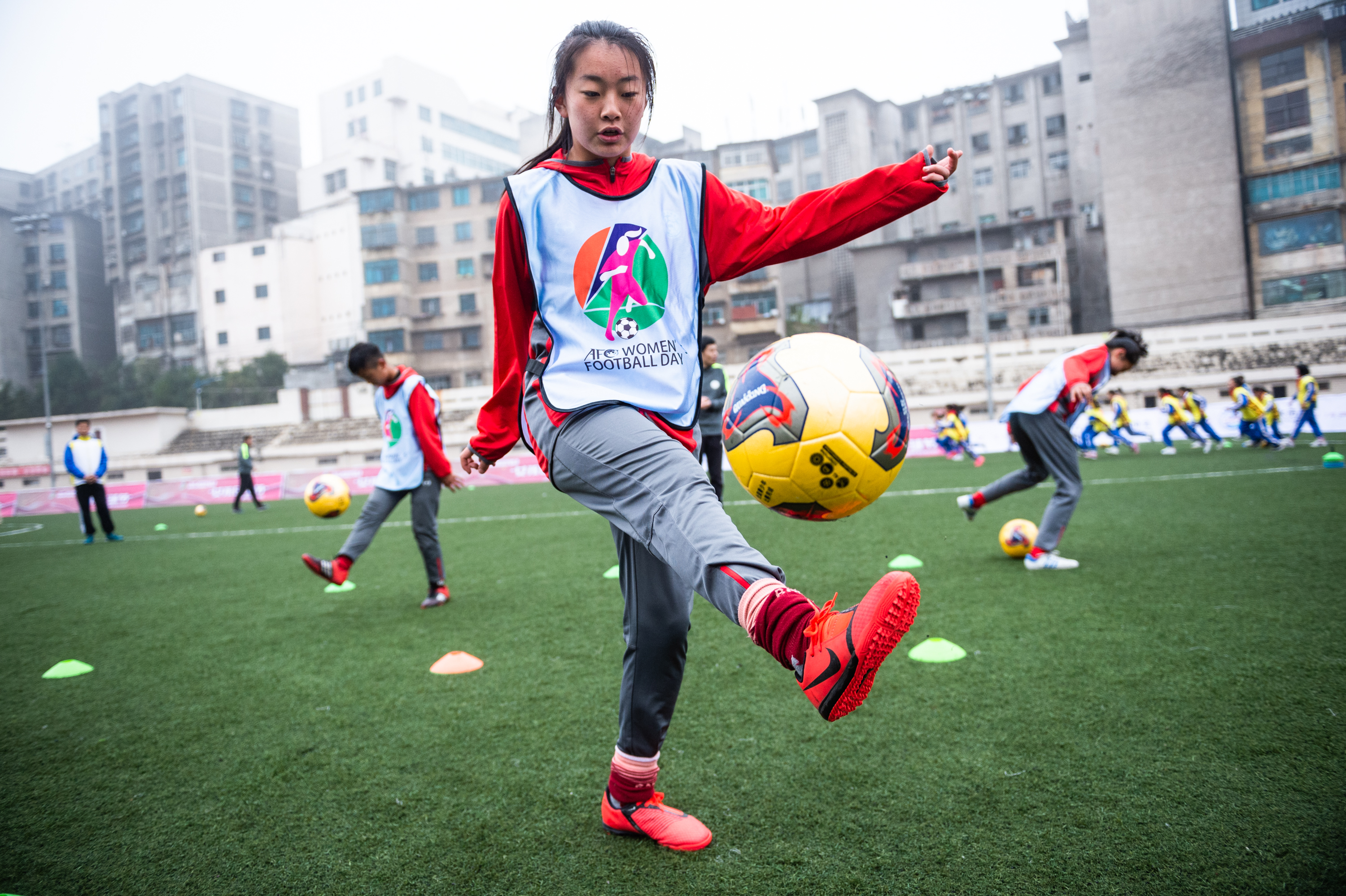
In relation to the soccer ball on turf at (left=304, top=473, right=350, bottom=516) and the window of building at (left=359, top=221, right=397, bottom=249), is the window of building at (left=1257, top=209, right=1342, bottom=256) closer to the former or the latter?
the soccer ball on turf at (left=304, top=473, right=350, bottom=516)

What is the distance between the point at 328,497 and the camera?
23.4 feet

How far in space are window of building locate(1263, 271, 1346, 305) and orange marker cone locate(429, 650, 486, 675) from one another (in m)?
50.0

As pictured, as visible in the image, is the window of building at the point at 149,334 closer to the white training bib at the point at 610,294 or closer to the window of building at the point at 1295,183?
the white training bib at the point at 610,294

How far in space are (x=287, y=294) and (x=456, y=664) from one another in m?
60.9

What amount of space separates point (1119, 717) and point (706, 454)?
729 centimetres

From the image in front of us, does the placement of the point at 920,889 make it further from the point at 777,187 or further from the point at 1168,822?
the point at 777,187

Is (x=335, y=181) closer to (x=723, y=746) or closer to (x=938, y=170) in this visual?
(x=723, y=746)

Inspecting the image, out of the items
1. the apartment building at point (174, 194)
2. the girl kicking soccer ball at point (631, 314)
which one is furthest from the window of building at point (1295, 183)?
the apartment building at point (174, 194)

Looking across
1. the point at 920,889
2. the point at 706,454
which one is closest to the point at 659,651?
the point at 920,889

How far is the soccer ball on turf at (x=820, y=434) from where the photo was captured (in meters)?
2.31

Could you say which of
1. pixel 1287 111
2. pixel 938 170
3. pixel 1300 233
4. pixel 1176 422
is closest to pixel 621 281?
pixel 938 170

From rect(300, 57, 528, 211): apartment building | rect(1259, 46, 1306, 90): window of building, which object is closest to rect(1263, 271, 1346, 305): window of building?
rect(1259, 46, 1306, 90): window of building

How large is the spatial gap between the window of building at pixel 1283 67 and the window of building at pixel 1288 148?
312 centimetres

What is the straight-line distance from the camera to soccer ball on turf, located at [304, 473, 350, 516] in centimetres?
711
